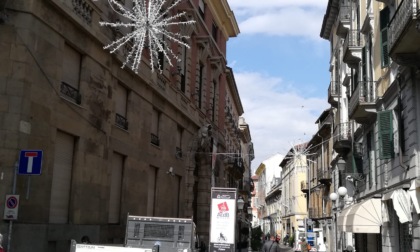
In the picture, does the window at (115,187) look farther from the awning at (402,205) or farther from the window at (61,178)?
the awning at (402,205)

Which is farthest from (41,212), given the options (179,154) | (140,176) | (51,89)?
(179,154)

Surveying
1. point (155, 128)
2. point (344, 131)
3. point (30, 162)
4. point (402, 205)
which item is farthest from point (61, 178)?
point (344, 131)

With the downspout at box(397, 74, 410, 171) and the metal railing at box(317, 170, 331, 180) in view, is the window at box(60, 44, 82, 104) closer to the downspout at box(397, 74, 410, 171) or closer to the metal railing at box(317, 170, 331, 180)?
the downspout at box(397, 74, 410, 171)

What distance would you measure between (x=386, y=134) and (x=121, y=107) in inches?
354

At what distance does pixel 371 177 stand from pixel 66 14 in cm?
1337

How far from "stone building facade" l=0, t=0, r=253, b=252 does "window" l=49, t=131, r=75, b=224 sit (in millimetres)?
28

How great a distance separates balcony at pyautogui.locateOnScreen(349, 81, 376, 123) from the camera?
62.0 feet

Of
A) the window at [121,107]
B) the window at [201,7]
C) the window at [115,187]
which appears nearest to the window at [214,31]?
the window at [201,7]

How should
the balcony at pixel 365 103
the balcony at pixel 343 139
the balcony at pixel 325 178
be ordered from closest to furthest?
the balcony at pixel 365 103 → the balcony at pixel 343 139 → the balcony at pixel 325 178

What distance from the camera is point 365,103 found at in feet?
61.7

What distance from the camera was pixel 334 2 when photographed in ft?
100

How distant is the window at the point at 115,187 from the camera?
17.0 m

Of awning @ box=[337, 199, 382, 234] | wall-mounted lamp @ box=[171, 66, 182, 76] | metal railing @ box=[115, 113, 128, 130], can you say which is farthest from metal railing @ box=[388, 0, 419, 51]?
wall-mounted lamp @ box=[171, 66, 182, 76]

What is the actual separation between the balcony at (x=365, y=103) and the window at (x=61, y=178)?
10.9 metres
